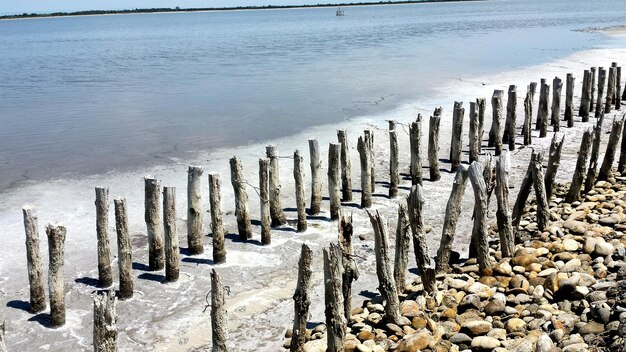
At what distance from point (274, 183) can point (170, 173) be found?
4.99m

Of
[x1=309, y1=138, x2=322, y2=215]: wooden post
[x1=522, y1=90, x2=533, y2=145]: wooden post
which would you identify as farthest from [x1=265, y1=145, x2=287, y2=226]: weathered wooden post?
[x1=522, y1=90, x2=533, y2=145]: wooden post

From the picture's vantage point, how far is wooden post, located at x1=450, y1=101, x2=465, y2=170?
13.7 m

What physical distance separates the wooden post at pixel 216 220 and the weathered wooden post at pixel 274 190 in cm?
119

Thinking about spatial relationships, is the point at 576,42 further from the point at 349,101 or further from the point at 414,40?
the point at 349,101

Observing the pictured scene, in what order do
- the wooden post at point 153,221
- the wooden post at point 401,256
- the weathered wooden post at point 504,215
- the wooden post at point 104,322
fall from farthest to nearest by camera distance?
the wooden post at point 153,221
the weathered wooden post at point 504,215
the wooden post at point 401,256
the wooden post at point 104,322

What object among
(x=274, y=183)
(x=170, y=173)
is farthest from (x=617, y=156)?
(x=170, y=173)

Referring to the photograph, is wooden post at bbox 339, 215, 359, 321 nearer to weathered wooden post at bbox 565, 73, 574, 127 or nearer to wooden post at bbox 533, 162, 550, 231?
wooden post at bbox 533, 162, 550, 231

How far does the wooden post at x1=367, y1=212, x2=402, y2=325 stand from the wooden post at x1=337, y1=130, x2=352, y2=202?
408cm

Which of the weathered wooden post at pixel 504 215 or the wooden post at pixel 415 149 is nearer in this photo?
the weathered wooden post at pixel 504 215

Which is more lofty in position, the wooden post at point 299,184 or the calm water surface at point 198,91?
the wooden post at point 299,184

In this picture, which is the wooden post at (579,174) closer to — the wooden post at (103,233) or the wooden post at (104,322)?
the wooden post at (103,233)

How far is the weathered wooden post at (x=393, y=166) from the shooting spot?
39.3ft

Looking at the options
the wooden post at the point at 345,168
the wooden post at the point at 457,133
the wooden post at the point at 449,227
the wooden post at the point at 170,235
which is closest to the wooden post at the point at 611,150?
the wooden post at the point at 457,133

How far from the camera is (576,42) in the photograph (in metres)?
43.7
